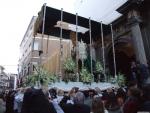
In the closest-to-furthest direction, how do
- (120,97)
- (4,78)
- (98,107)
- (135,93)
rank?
(98,107)
(135,93)
(120,97)
(4,78)

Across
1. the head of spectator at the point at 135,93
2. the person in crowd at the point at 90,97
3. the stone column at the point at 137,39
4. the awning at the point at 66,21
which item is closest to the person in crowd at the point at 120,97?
the person in crowd at the point at 90,97

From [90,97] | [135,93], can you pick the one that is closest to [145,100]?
[135,93]

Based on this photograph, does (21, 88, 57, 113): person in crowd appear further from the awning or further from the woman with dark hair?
the awning

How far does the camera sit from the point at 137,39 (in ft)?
41.2

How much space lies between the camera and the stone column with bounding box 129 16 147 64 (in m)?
12.2

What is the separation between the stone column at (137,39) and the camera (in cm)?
1225

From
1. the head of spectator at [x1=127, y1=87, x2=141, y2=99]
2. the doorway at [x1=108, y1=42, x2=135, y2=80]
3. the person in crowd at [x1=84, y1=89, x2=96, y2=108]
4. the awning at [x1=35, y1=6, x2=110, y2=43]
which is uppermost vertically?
the awning at [x1=35, y1=6, x2=110, y2=43]

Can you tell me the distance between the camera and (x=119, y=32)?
586 inches

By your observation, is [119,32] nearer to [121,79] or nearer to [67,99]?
[121,79]

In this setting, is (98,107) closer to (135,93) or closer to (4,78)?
(135,93)

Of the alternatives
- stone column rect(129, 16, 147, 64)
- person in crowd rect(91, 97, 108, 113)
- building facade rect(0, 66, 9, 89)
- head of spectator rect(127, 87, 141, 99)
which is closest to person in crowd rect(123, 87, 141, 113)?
head of spectator rect(127, 87, 141, 99)

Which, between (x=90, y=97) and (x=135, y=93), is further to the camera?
(x=90, y=97)

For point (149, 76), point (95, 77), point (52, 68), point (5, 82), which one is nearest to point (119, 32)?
point (95, 77)

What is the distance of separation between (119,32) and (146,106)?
11303 mm
